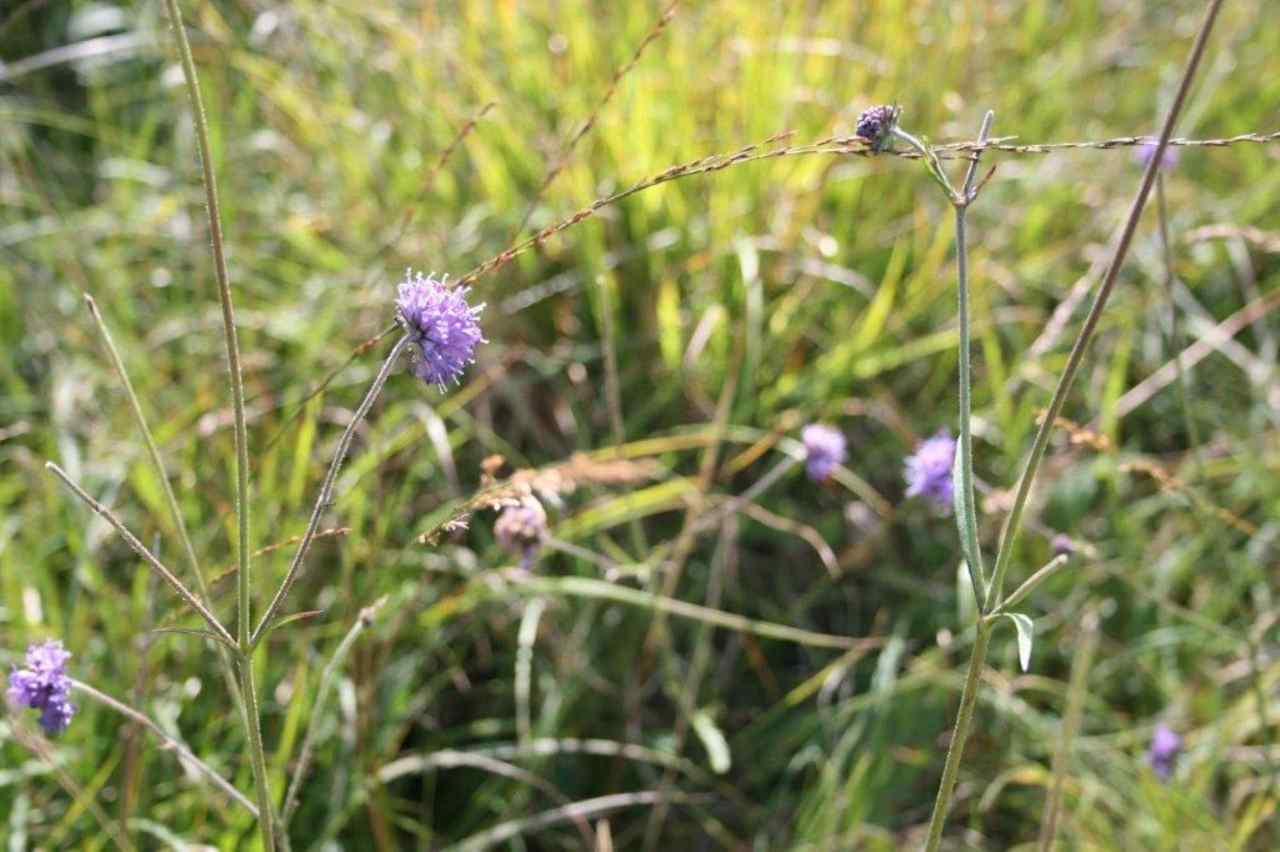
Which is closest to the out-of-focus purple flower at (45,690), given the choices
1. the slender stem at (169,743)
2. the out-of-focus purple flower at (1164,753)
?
the slender stem at (169,743)

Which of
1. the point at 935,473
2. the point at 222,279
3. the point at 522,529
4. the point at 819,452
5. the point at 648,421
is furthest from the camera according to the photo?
the point at 648,421

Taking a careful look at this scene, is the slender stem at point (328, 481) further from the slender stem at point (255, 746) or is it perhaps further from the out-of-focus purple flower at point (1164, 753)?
the out-of-focus purple flower at point (1164, 753)

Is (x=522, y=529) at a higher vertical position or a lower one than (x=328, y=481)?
lower

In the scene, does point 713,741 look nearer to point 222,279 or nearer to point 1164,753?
point 1164,753

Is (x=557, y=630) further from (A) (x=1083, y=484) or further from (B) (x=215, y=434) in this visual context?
(A) (x=1083, y=484)

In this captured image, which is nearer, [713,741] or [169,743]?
[169,743]

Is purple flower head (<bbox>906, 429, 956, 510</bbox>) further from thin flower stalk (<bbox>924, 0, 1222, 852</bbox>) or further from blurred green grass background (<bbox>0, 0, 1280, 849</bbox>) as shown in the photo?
thin flower stalk (<bbox>924, 0, 1222, 852</bbox>)

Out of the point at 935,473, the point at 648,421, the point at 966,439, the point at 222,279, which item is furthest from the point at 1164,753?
the point at 222,279
